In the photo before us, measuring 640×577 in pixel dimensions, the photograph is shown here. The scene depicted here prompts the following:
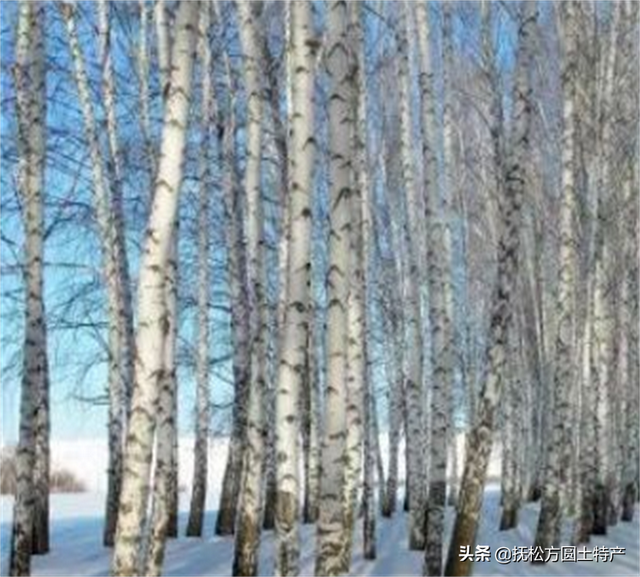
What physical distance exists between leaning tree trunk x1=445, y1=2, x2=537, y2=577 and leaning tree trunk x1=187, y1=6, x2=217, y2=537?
11.5ft

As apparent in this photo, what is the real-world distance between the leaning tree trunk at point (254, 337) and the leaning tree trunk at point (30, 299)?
1844 millimetres

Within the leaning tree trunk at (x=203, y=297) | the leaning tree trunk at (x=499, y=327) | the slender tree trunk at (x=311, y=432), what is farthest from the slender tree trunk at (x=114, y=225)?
the leaning tree trunk at (x=499, y=327)

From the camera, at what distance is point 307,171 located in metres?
6.88

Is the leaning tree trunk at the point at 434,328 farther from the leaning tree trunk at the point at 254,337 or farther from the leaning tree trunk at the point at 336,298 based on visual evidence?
the leaning tree trunk at the point at 336,298

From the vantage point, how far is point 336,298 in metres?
6.71

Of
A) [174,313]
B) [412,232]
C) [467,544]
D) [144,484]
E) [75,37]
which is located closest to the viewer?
[144,484]

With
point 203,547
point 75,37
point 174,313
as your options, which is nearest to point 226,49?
point 75,37

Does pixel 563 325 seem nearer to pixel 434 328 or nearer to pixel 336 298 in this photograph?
pixel 434 328

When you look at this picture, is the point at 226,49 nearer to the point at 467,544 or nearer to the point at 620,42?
the point at 620,42

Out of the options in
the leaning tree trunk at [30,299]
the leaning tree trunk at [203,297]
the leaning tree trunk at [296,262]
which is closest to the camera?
the leaning tree trunk at [296,262]

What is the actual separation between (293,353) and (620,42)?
1024 centimetres

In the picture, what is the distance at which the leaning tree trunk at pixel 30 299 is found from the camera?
891 cm

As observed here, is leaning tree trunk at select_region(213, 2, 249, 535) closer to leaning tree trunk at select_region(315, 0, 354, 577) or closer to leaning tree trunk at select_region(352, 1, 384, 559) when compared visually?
leaning tree trunk at select_region(352, 1, 384, 559)

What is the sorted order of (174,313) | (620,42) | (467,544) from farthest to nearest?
1. (620,42)
2. (174,313)
3. (467,544)
